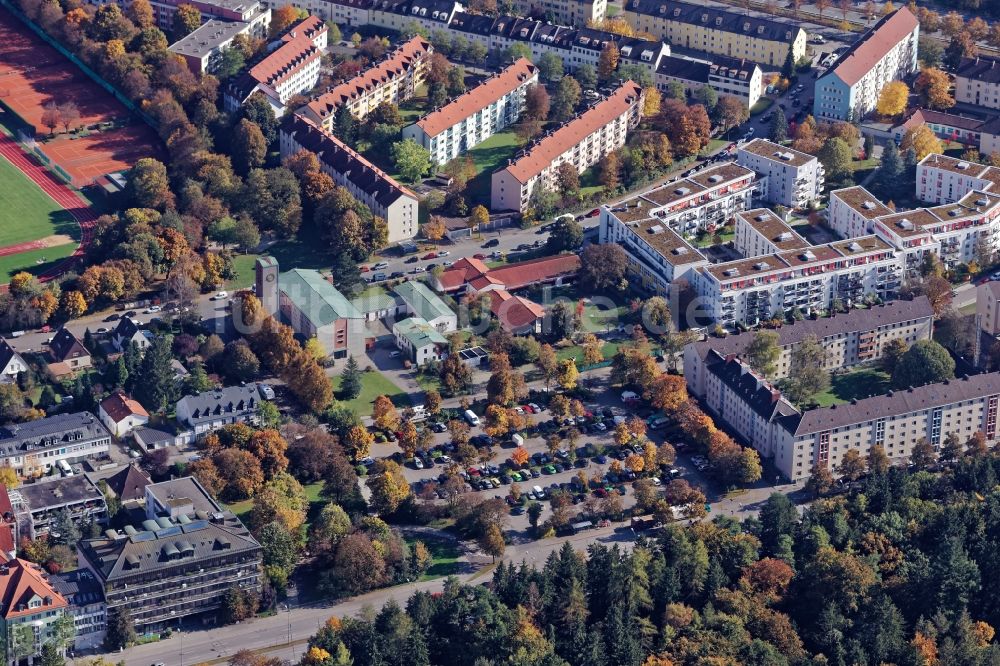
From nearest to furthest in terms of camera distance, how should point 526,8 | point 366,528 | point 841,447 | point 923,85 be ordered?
point 366,528 → point 841,447 → point 923,85 → point 526,8

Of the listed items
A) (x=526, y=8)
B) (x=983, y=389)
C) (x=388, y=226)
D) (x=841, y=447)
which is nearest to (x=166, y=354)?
(x=388, y=226)

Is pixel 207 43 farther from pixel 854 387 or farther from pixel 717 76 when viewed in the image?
pixel 854 387

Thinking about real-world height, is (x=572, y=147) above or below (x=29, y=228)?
above

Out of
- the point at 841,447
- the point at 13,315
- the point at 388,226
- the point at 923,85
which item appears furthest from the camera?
the point at 923,85

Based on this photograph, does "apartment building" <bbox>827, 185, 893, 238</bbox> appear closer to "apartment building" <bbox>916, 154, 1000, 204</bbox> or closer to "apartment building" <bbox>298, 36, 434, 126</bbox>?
"apartment building" <bbox>916, 154, 1000, 204</bbox>

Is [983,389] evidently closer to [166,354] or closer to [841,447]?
[841,447]

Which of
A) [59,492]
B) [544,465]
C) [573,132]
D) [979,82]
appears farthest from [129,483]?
[979,82]

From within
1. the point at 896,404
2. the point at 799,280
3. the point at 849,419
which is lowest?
the point at 849,419
